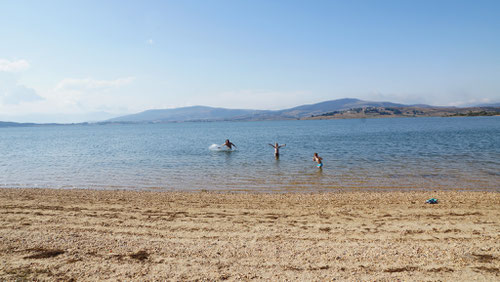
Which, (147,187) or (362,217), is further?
(147,187)

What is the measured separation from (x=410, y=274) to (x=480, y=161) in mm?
23379

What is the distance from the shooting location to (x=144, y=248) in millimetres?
7621

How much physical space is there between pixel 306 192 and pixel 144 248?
9.88 metres

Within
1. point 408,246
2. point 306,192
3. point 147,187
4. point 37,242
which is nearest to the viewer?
point 408,246

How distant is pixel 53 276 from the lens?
20.6 ft

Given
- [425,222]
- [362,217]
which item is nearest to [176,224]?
[362,217]

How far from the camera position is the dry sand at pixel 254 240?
6379 mm

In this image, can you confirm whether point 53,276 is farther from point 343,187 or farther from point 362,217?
point 343,187

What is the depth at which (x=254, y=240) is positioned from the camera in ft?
26.6

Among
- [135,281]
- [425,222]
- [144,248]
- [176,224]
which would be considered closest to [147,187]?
[176,224]

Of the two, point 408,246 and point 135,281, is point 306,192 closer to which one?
point 408,246

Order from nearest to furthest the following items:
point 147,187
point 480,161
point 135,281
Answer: point 135,281
point 147,187
point 480,161

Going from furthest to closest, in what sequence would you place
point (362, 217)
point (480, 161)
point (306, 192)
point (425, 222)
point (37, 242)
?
point (480, 161), point (306, 192), point (362, 217), point (425, 222), point (37, 242)

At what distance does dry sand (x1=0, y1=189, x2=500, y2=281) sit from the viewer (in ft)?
20.9
